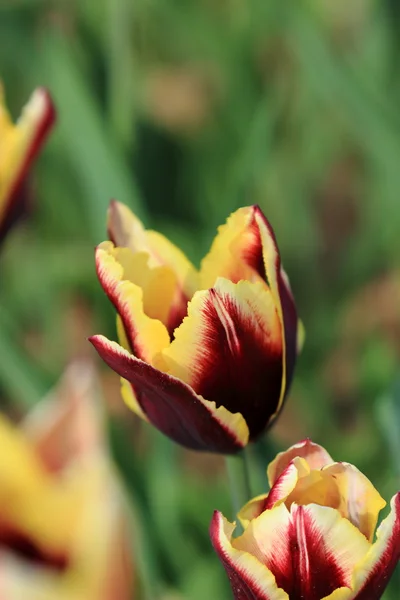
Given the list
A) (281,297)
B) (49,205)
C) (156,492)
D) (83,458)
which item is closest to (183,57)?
(49,205)

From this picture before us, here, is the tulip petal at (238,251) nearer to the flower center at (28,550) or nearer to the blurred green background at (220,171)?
the flower center at (28,550)

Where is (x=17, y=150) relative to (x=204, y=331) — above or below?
above

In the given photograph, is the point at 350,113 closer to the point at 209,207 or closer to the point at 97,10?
the point at 209,207

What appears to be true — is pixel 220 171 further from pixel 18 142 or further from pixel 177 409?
pixel 177 409

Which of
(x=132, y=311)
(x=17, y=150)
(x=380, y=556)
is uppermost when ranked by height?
(x=17, y=150)

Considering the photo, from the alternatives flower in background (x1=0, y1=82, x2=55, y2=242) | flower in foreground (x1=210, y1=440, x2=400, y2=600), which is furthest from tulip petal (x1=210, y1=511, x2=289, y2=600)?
flower in background (x1=0, y1=82, x2=55, y2=242)

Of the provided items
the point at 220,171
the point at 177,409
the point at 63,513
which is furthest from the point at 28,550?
the point at 220,171

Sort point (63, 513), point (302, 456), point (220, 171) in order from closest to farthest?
point (63, 513) → point (302, 456) → point (220, 171)

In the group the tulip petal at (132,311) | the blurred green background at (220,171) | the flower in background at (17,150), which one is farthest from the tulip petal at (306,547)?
the blurred green background at (220,171)
